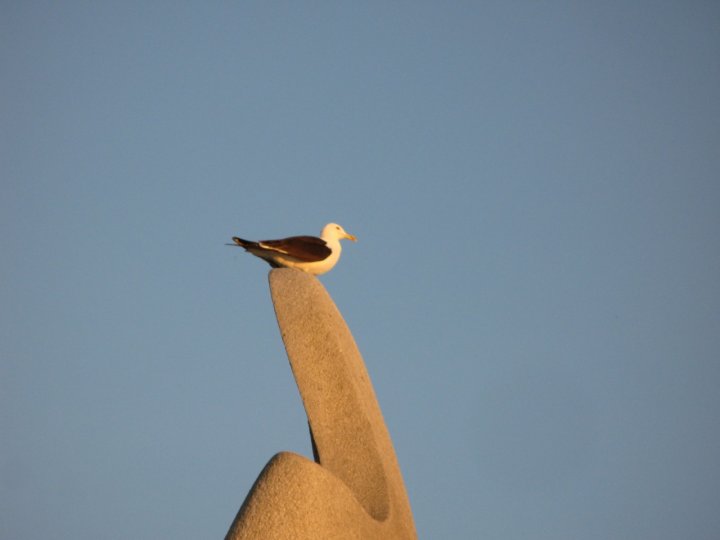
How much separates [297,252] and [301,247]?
3.9 inches

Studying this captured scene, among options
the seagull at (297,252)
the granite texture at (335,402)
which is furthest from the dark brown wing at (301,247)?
the granite texture at (335,402)

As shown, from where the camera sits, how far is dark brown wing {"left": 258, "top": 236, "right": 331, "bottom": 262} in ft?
33.2

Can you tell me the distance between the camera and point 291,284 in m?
9.25

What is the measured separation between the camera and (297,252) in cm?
1022

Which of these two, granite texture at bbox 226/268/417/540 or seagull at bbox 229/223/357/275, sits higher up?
seagull at bbox 229/223/357/275

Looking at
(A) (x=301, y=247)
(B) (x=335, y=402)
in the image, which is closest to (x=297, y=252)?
(A) (x=301, y=247)

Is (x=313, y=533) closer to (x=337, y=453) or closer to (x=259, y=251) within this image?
(x=337, y=453)

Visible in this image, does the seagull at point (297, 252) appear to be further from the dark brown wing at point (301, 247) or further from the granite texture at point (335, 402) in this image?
the granite texture at point (335, 402)

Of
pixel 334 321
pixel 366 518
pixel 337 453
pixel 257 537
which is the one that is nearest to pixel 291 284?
pixel 334 321

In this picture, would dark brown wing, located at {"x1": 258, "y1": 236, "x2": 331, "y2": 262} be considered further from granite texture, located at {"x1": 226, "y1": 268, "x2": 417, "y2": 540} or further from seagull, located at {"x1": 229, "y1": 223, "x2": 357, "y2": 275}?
granite texture, located at {"x1": 226, "y1": 268, "x2": 417, "y2": 540}

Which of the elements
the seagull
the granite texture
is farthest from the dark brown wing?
the granite texture

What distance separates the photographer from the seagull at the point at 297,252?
10.1m

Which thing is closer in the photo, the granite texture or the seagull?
the granite texture

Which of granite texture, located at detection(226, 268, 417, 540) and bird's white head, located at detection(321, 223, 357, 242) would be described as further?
bird's white head, located at detection(321, 223, 357, 242)
